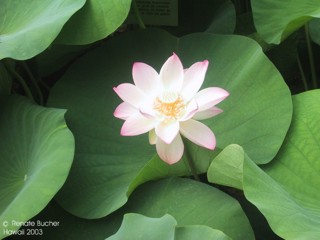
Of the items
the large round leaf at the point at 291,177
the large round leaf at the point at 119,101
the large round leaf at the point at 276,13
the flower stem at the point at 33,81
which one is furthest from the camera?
the flower stem at the point at 33,81

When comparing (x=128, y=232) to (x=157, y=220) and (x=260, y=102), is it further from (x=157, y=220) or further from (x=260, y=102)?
(x=260, y=102)

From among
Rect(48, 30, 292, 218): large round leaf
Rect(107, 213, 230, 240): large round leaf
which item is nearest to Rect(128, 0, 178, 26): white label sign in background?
Rect(48, 30, 292, 218): large round leaf

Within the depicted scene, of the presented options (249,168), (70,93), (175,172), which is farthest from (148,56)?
(249,168)

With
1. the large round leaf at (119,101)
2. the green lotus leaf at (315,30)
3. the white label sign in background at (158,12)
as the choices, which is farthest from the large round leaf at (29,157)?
the green lotus leaf at (315,30)

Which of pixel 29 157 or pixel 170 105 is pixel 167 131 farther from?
pixel 29 157

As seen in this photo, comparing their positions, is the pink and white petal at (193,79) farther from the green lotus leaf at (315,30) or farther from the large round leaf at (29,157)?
the green lotus leaf at (315,30)

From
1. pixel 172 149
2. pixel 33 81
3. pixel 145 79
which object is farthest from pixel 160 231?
pixel 33 81
